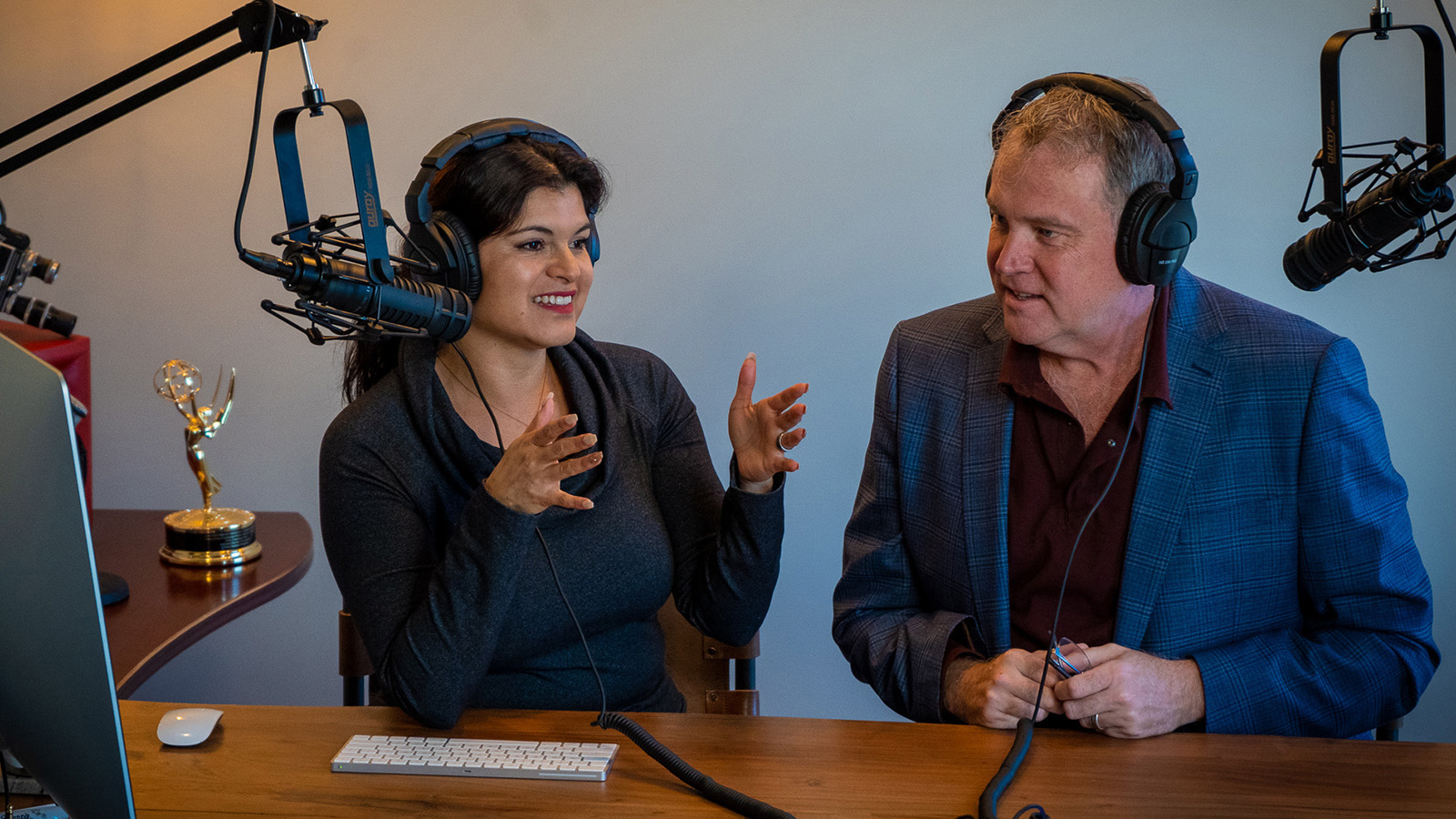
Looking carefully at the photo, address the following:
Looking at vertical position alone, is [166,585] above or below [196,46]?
below

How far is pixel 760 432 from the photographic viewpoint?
1.60 metres

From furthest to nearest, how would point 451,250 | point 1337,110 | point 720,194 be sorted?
point 720,194 → point 451,250 → point 1337,110

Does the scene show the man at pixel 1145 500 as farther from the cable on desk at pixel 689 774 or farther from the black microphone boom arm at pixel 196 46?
the black microphone boom arm at pixel 196 46

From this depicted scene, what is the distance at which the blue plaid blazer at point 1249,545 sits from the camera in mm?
1480

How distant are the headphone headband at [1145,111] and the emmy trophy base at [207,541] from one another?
163cm

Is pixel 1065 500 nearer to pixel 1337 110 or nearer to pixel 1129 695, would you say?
pixel 1129 695

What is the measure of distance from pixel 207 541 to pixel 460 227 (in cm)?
94

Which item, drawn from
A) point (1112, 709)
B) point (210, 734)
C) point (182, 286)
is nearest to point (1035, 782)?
point (1112, 709)

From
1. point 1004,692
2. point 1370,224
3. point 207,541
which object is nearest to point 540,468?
point 1004,692

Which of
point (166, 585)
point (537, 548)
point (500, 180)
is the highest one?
point (500, 180)

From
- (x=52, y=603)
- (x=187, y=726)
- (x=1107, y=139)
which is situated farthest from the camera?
(x=1107, y=139)

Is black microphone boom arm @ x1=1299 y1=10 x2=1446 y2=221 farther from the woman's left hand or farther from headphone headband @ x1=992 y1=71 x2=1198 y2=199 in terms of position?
the woman's left hand

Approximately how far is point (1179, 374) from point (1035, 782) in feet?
2.13

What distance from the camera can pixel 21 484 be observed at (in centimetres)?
64
